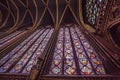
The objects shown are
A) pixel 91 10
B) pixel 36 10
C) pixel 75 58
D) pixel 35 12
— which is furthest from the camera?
pixel 35 12

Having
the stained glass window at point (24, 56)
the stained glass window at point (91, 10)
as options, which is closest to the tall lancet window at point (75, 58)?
the stained glass window at point (24, 56)

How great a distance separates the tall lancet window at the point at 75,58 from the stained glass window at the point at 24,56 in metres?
0.68

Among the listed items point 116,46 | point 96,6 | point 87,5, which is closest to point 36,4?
point 87,5

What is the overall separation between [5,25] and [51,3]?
3126mm

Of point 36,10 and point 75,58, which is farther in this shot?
point 36,10

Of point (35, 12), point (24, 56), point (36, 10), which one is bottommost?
point (24, 56)

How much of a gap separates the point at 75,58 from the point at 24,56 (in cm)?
180

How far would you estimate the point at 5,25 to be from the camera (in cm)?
1135

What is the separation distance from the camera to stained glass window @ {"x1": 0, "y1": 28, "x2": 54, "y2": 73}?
550cm

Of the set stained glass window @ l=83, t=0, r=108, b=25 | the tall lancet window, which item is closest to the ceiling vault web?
stained glass window @ l=83, t=0, r=108, b=25

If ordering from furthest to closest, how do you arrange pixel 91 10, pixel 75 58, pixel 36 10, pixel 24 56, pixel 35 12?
pixel 35 12, pixel 36 10, pixel 91 10, pixel 24 56, pixel 75 58

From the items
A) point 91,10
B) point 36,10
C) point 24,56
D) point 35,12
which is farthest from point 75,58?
point 35,12

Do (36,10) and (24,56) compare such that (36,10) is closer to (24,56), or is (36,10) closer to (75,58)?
(24,56)

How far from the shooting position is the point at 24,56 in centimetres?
642
